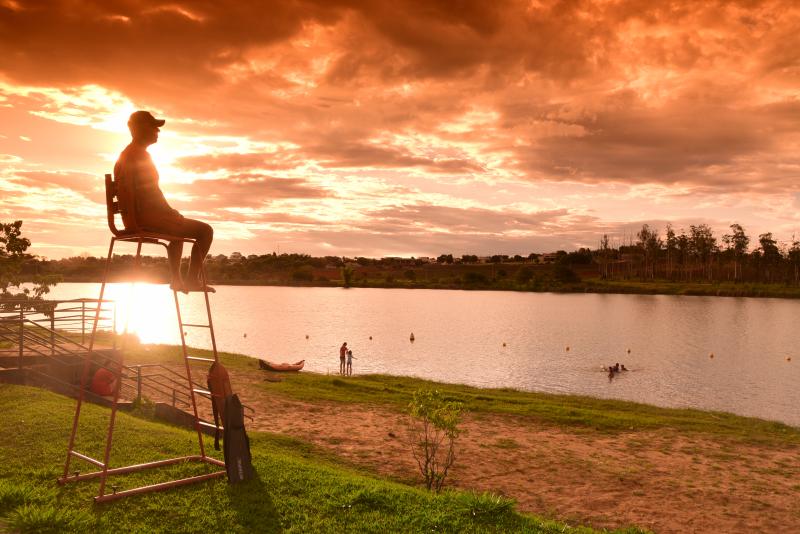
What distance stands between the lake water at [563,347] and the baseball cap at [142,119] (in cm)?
3299

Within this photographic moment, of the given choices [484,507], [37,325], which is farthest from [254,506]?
[37,325]

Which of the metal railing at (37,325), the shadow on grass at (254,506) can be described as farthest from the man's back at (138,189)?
the shadow on grass at (254,506)

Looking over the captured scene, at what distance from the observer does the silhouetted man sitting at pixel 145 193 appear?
25.3 ft

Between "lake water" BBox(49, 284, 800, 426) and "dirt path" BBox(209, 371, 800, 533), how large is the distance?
55.5 ft

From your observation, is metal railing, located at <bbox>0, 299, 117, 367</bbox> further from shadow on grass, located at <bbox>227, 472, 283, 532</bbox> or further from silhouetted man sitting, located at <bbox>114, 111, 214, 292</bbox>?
shadow on grass, located at <bbox>227, 472, 283, 532</bbox>

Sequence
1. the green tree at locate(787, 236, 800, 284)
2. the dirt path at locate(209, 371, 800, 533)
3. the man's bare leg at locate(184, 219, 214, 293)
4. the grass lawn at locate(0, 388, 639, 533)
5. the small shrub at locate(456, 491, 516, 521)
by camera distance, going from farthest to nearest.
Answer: the green tree at locate(787, 236, 800, 284) → the dirt path at locate(209, 371, 800, 533) → the small shrub at locate(456, 491, 516, 521) → the man's bare leg at locate(184, 219, 214, 293) → the grass lawn at locate(0, 388, 639, 533)

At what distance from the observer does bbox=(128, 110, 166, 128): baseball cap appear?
7.88 m

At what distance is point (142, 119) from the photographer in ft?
25.9

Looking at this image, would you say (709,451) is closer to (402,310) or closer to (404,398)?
(404,398)

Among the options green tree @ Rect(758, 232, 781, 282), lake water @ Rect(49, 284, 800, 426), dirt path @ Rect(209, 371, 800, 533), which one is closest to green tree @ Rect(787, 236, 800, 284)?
green tree @ Rect(758, 232, 781, 282)

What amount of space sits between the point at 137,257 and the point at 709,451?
21.5m

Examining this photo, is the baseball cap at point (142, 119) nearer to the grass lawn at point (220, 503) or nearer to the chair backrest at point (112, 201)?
the chair backrest at point (112, 201)

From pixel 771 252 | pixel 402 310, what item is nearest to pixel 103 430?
pixel 402 310

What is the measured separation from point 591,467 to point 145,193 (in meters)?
15.6
